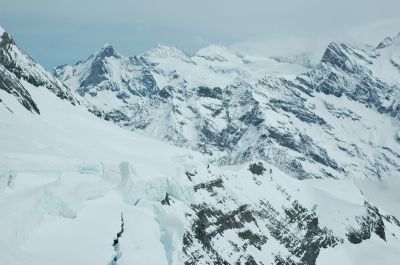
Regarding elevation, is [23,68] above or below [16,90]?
below

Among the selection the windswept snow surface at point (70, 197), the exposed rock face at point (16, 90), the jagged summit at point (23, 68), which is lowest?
the jagged summit at point (23, 68)

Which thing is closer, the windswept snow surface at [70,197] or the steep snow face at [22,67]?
the windswept snow surface at [70,197]

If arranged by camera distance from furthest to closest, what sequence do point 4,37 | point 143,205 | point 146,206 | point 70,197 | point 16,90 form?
point 4,37 < point 16,90 < point 146,206 < point 143,205 < point 70,197

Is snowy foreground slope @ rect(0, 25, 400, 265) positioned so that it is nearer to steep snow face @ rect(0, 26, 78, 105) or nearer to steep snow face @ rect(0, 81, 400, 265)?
steep snow face @ rect(0, 81, 400, 265)

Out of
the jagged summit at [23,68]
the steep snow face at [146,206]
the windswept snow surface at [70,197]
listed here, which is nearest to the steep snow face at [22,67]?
the jagged summit at [23,68]

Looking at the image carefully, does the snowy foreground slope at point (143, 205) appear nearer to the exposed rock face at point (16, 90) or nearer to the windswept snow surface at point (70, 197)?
the windswept snow surface at point (70, 197)

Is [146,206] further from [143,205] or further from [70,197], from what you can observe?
[70,197]

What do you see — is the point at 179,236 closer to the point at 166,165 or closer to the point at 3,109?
the point at 166,165

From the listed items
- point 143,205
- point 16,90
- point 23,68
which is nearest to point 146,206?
point 143,205
